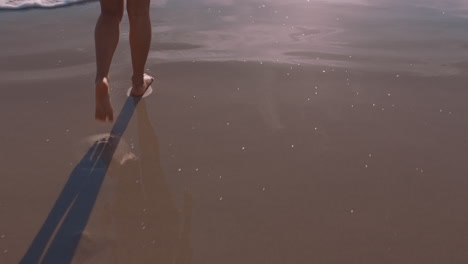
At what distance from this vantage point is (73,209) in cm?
163

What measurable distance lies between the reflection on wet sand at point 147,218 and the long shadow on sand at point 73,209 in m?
0.08

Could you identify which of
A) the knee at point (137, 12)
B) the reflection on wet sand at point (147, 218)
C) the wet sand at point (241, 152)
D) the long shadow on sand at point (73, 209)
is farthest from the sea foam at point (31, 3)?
the reflection on wet sand at point (147, 218)

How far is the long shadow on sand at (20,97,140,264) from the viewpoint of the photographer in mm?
1446

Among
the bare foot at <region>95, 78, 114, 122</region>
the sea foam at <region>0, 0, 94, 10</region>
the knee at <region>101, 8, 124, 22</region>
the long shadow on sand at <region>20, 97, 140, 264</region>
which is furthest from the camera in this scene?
the sea foam at <region>0, 0, 94, 10</region>

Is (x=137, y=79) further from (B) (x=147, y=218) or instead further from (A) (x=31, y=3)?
(A) (x=31, y=3)

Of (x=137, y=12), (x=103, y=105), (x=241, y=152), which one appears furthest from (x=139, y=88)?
(x=241, y=152)

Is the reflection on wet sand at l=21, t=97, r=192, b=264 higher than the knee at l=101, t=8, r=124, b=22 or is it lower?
lower

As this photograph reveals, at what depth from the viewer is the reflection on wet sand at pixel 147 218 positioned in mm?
1459

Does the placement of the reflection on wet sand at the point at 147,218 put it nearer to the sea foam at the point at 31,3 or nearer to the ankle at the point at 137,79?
the ankle at the point at 137,79

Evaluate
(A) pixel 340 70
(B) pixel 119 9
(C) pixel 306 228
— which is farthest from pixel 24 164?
(A) pixel 340 70

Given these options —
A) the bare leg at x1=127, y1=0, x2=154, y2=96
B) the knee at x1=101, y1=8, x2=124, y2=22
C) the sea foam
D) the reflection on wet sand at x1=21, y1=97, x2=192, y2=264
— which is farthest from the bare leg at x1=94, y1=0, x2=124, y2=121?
the sea foam

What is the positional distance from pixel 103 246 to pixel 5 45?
2165 millimetres

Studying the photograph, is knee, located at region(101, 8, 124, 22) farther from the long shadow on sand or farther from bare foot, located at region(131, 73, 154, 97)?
the long shadow on sand

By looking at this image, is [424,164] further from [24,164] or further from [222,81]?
[24,164]
